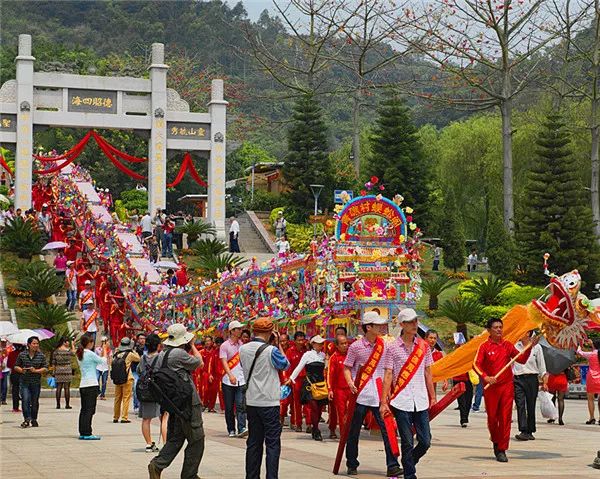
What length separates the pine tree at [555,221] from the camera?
36.4m

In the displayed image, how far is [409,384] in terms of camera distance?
11.4m

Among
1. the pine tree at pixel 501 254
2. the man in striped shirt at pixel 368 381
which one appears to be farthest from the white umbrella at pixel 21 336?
the pine tree at pixel 501 254

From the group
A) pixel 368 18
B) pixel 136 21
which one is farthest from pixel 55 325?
pixel 136 21

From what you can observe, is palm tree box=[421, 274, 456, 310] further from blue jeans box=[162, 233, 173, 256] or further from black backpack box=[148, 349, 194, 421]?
black backpack box=[148, 349, 194, 421]

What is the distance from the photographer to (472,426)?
58.1 feet

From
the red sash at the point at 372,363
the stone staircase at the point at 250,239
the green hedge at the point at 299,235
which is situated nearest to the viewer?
the red sash at the point at 372,363

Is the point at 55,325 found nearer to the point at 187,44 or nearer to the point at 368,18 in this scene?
the point at 368,18

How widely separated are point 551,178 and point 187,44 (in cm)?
7412

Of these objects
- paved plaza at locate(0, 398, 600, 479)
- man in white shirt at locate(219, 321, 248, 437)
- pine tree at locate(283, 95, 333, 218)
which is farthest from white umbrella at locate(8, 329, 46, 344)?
pine tree at locate(283, 95, 333, 218)

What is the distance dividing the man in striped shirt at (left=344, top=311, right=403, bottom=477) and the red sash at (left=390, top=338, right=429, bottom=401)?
0.95ft

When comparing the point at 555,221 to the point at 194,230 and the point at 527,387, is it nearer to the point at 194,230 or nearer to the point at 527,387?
the point at 194,230

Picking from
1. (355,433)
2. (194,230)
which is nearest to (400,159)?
(194,230)

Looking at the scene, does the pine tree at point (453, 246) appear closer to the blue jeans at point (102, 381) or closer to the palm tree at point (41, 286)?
the palm tree at point (41, 286)

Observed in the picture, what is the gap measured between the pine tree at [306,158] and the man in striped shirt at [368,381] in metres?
36.8
